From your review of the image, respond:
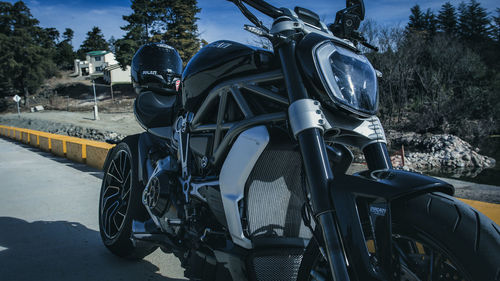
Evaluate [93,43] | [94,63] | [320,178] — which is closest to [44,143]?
[320,178]

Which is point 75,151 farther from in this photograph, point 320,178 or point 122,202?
point 320,178

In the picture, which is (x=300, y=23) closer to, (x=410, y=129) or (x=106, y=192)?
(x=106, y=192)

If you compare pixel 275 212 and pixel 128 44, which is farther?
pixel 128 44

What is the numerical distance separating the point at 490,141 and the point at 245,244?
86.9ft

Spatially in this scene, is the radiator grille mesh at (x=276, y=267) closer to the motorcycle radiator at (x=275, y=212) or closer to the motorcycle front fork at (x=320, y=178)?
the motorcycle radiator at (x=275, y=212)

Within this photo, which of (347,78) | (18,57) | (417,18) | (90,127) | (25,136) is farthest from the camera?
(18,57)

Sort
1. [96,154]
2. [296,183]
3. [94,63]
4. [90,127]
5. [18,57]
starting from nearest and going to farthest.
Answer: [296,183] < [96,154] < [90,127] < [18,57] < [94,63]

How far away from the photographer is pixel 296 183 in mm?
1871

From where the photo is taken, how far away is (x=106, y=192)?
336 centimetres

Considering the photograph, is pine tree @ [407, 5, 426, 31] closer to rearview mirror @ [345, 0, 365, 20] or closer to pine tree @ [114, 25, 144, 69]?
pine tree @ [114, 25, 144, 69]

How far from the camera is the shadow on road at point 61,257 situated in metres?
2.75

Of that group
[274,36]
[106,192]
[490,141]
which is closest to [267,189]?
[274,36]

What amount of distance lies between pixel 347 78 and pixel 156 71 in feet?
6.87

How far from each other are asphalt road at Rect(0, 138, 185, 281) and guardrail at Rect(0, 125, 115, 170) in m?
1.31
